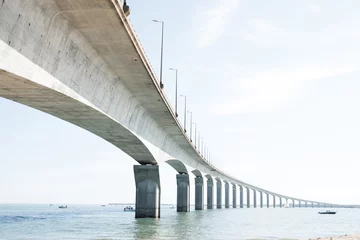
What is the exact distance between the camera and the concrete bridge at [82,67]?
599 inches

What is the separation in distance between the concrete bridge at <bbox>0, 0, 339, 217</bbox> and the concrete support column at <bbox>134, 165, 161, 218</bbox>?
11145 millimetres

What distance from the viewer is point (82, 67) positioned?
2131cm

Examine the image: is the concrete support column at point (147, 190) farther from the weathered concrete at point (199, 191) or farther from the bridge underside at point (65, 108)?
the weathered concrete at point (199, 191)

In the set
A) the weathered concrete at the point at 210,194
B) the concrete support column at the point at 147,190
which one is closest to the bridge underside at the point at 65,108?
the concrete support column at the point at 147,190

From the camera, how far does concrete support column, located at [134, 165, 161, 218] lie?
50000 millimetres

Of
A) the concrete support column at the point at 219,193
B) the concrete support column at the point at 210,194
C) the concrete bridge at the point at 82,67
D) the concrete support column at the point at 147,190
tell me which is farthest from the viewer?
the concrete support column at the point at 219,193

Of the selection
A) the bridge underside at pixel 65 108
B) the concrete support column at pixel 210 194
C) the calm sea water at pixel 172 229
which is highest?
the bridge underside at pixel 65 108

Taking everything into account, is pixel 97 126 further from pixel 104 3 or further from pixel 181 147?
pixel 181 147

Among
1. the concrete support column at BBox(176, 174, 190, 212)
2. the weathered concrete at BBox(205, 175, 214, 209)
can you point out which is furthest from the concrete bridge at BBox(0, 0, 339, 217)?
the weathered concrete at BBox(205, 175, 214, 209)

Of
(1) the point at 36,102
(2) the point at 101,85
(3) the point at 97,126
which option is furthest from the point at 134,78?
(1) the point at 36,102

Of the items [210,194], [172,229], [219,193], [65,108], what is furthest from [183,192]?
[65,108]

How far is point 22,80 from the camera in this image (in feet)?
53.1

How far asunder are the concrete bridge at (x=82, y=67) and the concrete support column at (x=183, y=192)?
131ft

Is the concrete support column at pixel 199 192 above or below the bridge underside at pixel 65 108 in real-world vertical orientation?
below
